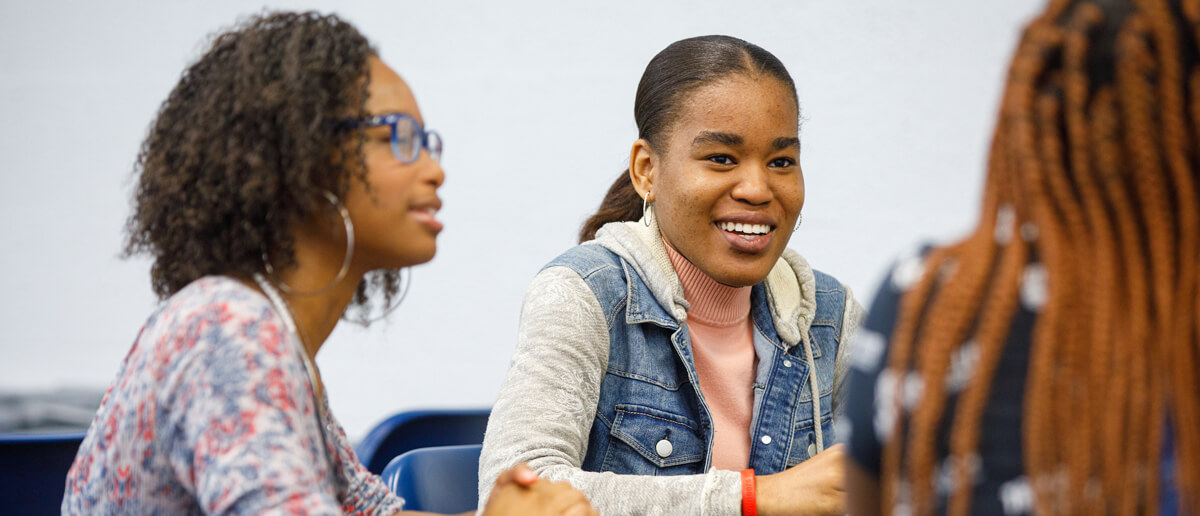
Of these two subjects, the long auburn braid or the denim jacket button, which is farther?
the denim jacket button

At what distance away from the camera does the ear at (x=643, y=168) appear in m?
1.72

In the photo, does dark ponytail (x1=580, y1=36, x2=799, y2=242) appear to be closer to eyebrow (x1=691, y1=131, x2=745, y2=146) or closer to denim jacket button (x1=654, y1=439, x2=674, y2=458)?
eyebrow (x1=691, y1=131, x2=745, y2=146)

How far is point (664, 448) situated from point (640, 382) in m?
0.11

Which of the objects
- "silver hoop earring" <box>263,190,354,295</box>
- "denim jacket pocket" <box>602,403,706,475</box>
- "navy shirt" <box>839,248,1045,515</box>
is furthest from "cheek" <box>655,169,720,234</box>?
"navy shirt" <box>839,248,1045,515</box>

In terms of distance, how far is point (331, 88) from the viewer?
110 centimetres

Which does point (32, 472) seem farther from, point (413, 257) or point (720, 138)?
point (720, 138)

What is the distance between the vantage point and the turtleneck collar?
5.61 feet

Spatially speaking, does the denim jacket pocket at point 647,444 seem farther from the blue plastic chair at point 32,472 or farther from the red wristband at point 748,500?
the blue plastic chair at point 32,472

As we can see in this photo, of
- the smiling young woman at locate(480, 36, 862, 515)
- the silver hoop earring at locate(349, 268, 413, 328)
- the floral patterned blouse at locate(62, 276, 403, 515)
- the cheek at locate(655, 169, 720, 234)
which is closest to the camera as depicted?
the floral patterned blouse at locate(62, 276, 403, 515)

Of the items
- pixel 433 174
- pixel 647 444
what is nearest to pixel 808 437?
pixel 647 444

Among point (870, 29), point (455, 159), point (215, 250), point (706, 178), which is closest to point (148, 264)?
point (215, 250)

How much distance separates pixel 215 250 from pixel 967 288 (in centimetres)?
76

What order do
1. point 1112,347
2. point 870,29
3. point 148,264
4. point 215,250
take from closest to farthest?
point 1112,347
point 215,250
point 148,264
point 870,29

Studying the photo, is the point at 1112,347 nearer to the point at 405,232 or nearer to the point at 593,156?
the point at 405,232
